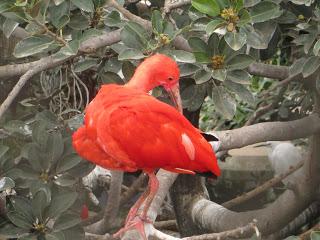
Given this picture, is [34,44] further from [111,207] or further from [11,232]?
[111,207]

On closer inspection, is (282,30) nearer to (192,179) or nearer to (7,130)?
(192,179)

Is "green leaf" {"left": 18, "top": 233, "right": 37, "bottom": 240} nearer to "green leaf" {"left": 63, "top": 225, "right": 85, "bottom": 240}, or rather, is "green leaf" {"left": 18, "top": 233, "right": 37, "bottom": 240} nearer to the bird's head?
"green leaf" {"left": 63, "top": 225, "right": 85, "bottom": 240}

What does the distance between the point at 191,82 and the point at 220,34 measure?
0.41m

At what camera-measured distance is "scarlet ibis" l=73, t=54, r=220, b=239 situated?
6.27ft

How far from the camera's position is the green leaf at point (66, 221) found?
7.79 feet

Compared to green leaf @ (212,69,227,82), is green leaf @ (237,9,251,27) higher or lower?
higher

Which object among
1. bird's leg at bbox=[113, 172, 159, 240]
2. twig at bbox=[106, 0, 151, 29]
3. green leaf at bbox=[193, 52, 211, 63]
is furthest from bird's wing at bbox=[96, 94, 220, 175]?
twig at bbox=[106, 0, 151, 29]

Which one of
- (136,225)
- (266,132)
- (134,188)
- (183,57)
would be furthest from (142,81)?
(134,188)

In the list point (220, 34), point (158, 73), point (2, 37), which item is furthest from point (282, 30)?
point (2, 37)

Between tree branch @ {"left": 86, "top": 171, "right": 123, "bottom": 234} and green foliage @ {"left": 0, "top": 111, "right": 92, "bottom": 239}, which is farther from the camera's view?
tree branch @ {"left": 86, "top": 171, "right": 123, "bottom": 234}

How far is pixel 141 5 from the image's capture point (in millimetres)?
3180

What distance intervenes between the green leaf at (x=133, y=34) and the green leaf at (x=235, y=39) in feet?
0.90

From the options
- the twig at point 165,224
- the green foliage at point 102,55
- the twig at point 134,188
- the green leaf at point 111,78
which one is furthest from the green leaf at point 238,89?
the twig at point 165,224

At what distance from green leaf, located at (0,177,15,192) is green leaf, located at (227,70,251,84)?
80 centimetres
